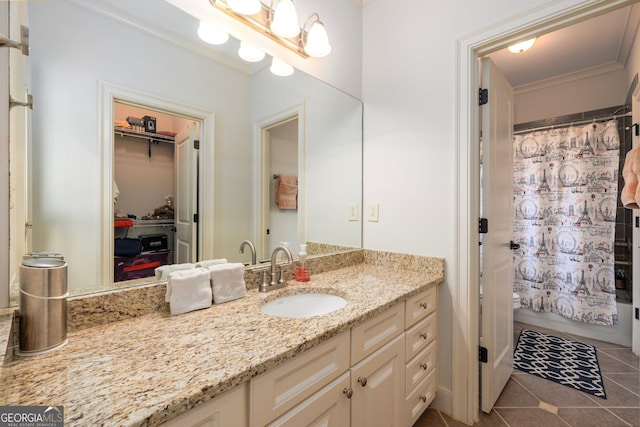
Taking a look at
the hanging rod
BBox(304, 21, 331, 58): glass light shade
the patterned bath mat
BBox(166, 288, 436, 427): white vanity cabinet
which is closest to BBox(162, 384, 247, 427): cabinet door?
BBox(166, 288, 436, 427): white vanity cabinet

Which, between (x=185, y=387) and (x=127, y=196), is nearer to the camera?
(x=185, y=387)

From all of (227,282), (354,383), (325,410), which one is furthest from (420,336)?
(227,282)

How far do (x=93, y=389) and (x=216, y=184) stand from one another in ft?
2.81

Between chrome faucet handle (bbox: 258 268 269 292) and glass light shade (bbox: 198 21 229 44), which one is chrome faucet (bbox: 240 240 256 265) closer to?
chrome faucet handle (bbox: 258 268 269 292)

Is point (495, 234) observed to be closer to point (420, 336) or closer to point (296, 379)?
point (420, 336)

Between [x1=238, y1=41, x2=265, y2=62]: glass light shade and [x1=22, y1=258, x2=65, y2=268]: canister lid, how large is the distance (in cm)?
108

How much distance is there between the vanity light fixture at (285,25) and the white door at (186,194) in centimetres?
53

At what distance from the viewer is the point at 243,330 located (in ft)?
2.79

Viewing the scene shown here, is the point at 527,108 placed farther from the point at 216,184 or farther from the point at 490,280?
the point at 216,184

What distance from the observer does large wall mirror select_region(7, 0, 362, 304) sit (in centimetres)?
86

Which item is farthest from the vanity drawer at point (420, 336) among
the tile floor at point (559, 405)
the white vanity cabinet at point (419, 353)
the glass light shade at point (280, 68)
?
the glass light shade at point (280, 68)

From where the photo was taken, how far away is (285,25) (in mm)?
Result: 1353

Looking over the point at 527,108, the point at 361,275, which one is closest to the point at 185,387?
the point at 361,275

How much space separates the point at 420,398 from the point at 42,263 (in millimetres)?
1585
